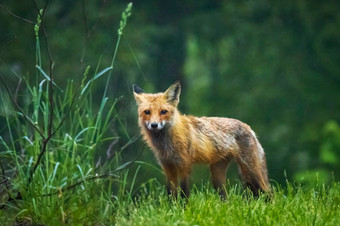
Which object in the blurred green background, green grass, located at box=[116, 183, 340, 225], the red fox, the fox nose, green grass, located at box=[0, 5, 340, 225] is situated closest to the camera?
green grass, located at box=[116, 183, 340, 225]

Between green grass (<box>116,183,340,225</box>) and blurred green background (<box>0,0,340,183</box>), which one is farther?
blurred green background (<box>0,0,340,183</box>)

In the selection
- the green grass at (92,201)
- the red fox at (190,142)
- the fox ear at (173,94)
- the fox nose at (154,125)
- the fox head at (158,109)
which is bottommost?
the green grass at (92,201)

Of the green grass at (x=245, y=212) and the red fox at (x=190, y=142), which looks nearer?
the green grass at (x=245, y=212)

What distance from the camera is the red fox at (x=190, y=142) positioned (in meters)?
5.31

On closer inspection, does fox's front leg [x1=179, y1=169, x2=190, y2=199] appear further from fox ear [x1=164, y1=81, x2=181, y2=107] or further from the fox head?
fox ear [x1=164, y1=81, x2=181, y2=107]

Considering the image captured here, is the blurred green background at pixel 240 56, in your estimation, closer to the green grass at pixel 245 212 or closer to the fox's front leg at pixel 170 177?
the fox's front leg at pixel 170 177

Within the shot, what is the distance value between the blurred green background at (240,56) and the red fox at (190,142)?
671 centimetres

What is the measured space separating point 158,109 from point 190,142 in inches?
20.2

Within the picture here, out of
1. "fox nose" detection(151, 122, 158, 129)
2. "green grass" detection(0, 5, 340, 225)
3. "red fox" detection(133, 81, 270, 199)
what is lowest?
"green grass" detection(0, 5, 340, 225)

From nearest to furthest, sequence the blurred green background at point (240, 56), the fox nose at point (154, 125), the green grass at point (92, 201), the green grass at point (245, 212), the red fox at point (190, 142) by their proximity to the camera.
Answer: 1. the green grass at point (245, 212)
2. the green grass at point (92, 201)
3. the fox nose at point (154, 125)
4. the red fox at point (190, 142)
5. the blurred green background at point (240, 56)

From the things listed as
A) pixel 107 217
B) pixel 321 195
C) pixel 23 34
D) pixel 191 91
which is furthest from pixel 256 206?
pixel 191 91

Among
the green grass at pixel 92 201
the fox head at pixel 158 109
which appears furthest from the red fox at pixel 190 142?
the green grass at pixel 92 201

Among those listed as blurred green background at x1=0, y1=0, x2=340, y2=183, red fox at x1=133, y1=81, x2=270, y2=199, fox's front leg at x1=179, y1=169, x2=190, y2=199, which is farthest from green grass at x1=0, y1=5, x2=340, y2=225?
blurred green background at x1=0, y1=0, x2=340, y2=183

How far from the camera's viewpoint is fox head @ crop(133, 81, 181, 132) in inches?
203
